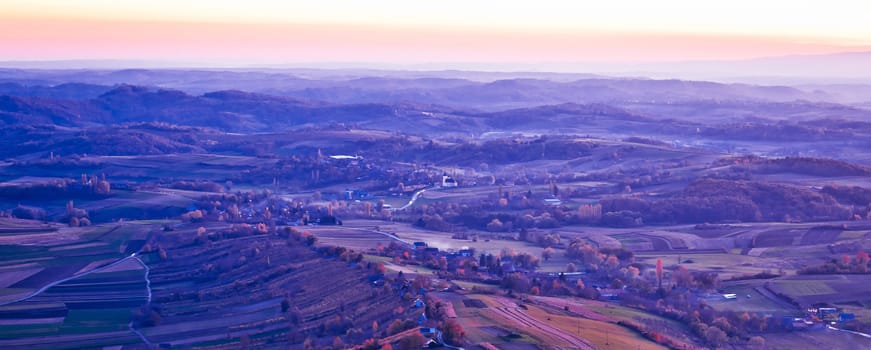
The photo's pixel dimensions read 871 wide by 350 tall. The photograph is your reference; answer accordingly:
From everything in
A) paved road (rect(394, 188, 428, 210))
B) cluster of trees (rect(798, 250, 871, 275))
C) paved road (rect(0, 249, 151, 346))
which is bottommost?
paved road (rect(394, 188, 428, 210))

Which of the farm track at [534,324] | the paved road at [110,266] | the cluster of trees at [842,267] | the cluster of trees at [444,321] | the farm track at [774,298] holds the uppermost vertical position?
the cluster of trees at [444,321]

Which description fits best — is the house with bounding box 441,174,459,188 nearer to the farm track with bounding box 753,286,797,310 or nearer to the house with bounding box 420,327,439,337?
the farm track with bounding box 753,286,797,310

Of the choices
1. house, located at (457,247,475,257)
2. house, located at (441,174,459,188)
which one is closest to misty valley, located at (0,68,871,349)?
house, located at (441,174,459,188)

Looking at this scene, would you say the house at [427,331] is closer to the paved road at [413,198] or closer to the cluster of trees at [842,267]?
the cluster of trees at [842,267]

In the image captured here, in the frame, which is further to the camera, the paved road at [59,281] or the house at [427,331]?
the paved road at [59,281]

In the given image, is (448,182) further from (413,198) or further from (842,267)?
(842,267)

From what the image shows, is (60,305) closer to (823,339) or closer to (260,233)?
(260,233)

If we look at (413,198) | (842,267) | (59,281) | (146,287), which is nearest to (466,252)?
(146,287)

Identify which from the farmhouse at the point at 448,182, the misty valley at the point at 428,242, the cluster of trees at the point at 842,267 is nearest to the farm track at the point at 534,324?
the misty valley at the point at 428,242
